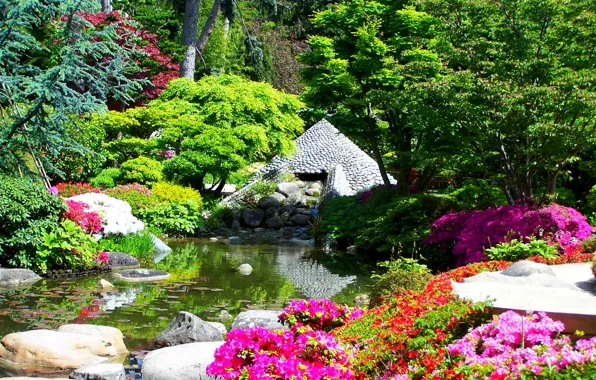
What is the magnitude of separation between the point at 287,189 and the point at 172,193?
5.42 metres

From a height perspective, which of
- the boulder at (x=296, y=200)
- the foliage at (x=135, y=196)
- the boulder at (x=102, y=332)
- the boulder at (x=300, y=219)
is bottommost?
the boulder at (x=102, y=332)

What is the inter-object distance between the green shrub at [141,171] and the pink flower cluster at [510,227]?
32.3ft

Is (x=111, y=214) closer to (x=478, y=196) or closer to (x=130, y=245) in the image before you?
(x=130, y=245)

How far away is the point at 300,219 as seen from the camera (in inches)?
870

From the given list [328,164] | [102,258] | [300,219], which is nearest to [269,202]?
[300,219]

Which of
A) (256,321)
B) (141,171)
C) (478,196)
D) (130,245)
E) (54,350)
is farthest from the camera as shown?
(141,171)

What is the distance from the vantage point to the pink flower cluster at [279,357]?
14.3ft

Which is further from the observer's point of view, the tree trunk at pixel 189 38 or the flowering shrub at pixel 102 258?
the tree trunk at pixel 189 38

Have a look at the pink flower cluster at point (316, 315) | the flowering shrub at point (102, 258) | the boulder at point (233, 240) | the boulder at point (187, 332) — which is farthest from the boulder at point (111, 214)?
the pink flower cluster at point (316, 315)

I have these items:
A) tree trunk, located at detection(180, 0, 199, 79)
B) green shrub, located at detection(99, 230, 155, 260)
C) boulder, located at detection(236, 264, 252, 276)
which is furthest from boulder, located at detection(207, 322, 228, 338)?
tree trunk, located at detection(180, 0, 199, 79)

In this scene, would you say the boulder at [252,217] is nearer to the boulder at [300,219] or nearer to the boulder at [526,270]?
the boulder at [300,219]

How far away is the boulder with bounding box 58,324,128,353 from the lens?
24.5ft

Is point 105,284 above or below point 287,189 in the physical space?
below

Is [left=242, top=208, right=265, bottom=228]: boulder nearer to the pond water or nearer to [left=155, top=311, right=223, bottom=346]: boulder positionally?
the pond water
